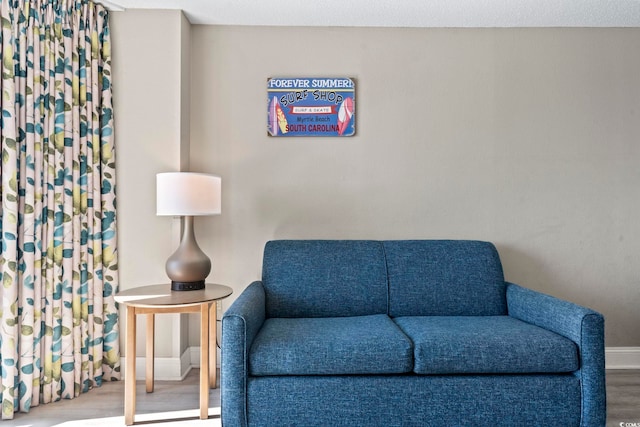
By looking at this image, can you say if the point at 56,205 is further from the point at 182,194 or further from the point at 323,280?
Result: the point at 323,280

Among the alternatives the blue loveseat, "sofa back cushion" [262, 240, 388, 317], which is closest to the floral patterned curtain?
"sofa back cushion" [262, 240, 388, 317]

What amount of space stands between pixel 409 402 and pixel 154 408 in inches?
54.3

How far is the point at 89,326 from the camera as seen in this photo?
8.44ft

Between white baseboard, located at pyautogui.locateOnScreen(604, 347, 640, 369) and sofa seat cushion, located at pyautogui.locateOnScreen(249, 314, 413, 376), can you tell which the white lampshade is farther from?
white baseboard, located at pyautogui.locateOnScreen(604, 347, 640, 369)

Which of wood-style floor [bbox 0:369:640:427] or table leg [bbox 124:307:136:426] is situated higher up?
table leg [bbox 124:307:136:426]

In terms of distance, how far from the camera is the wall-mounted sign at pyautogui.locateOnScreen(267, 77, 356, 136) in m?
2.94

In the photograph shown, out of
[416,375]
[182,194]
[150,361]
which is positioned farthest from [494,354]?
[150,361]

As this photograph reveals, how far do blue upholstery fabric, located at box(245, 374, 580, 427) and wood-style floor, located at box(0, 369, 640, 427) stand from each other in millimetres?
477

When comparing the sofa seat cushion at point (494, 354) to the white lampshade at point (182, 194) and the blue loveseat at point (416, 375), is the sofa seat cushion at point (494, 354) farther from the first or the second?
the white lampshade at point (182, 194)

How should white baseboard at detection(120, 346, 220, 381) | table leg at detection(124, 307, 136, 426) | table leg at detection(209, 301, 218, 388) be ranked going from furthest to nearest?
white baseboard at detection(120, 346, 220, 381) < table leg at detection(209, 301, 218, 388) < table leg at detection(124, 307, 136, 426)

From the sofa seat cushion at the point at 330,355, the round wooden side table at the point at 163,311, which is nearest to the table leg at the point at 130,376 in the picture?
the round wooden side table at the point at 163,311

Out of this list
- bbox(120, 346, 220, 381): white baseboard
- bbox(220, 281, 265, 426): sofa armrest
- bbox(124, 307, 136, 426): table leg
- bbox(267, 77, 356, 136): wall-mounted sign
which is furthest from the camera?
bbox(267, 77, 356, 136): wall-mounted sign

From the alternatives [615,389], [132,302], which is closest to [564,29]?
[615,389]

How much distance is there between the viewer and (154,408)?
2330 millimetres
